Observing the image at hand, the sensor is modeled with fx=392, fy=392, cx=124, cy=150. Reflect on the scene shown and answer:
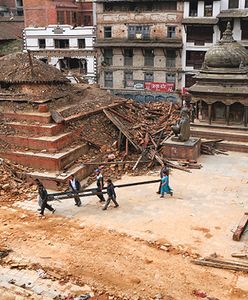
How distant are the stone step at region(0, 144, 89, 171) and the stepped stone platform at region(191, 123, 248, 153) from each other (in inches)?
340

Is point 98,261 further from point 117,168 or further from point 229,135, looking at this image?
point 229,135

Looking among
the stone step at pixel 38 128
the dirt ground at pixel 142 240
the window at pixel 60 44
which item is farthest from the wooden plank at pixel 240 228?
the window at pixel 60 44

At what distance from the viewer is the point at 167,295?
11.3 metres

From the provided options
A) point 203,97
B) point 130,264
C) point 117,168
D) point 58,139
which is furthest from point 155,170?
point 130,264

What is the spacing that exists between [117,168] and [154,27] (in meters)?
23.9

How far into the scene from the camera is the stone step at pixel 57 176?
64.0ft

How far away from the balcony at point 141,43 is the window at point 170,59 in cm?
109

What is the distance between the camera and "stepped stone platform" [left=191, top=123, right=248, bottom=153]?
2425 centimetres

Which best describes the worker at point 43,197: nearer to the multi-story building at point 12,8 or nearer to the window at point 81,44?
the window at point 81,44

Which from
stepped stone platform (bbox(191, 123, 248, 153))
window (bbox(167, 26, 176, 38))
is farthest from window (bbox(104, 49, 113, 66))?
stepped stone platform (bbox(191, 123, 248, 153))

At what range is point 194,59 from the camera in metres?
40.4

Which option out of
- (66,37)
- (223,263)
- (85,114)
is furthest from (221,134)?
(66,37)

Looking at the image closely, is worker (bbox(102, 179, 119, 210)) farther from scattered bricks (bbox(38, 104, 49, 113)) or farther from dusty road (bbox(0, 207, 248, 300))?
scattered bricks (bbox(38, 104, 49, 113))

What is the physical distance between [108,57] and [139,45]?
169 inches
